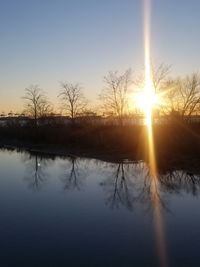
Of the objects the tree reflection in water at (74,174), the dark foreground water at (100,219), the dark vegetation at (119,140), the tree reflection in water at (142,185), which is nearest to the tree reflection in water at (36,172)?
the dark foreground water at (100,219)

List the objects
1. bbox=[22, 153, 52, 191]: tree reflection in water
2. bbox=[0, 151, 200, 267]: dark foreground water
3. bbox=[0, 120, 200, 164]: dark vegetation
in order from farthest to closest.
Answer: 1. bbox=[0, 120, 200, 164]: dark vegetation
2. bbox=[22, 153, 52, 191]: tree reflection in water
3. bbox=[0, 151, 200, 267]: dark foreground water

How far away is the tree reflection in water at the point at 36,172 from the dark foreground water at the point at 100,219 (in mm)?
49

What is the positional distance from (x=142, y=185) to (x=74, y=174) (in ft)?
16.5

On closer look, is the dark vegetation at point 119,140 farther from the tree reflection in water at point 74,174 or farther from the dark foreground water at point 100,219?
the dark foreground water at point 100,219

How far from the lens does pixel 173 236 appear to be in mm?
10602

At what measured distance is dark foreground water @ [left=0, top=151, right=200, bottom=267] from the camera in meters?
9.19

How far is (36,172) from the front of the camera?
Result: 23.1 meters

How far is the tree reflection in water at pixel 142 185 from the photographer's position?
15039 millimetres

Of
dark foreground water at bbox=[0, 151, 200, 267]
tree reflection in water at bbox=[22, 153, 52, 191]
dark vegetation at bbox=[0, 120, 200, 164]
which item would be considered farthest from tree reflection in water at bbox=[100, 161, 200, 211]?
dark vegetation at bbox=[0, 120, 200, 164]

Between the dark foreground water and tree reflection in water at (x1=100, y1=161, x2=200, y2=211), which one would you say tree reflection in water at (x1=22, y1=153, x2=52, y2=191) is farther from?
tree reflection in water at (x1=100, y1=161, x2=200, y2=211)

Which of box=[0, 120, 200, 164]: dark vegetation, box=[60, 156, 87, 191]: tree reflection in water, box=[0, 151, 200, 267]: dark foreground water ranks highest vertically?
box=[0, 120, 200, 164]: dark vegetation

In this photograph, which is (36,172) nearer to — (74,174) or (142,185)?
(74,174)

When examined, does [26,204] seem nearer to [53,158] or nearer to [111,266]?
[111,266]

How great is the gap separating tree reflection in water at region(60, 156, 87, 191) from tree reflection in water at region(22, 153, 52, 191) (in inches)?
41.7
